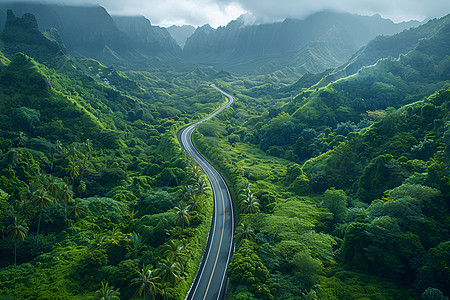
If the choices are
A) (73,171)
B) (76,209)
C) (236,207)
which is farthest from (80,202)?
(236,207)

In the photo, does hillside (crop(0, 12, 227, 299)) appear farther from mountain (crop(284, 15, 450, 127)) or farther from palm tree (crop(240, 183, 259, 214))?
mountain (crop(284, 15, 450, 127))

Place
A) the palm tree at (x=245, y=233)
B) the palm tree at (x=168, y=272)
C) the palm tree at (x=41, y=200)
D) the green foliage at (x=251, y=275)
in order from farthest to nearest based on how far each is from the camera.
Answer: the palm tree at (x=41, y=200)
the palm tree at (x=245, y=233)
the palm tree at (x=168, y=272)
the green foliage at (x=251, y=275)

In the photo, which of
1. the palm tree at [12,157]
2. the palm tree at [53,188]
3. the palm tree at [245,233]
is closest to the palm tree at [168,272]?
the palm tree at [245,233]

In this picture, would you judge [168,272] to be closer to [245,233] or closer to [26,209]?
[245,233]

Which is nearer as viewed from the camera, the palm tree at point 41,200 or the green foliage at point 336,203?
the palm tree at point 41,200

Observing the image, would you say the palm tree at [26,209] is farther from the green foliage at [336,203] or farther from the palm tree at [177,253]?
the green foliage at [336,203]

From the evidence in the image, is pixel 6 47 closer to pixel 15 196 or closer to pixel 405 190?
pixel 15 196
